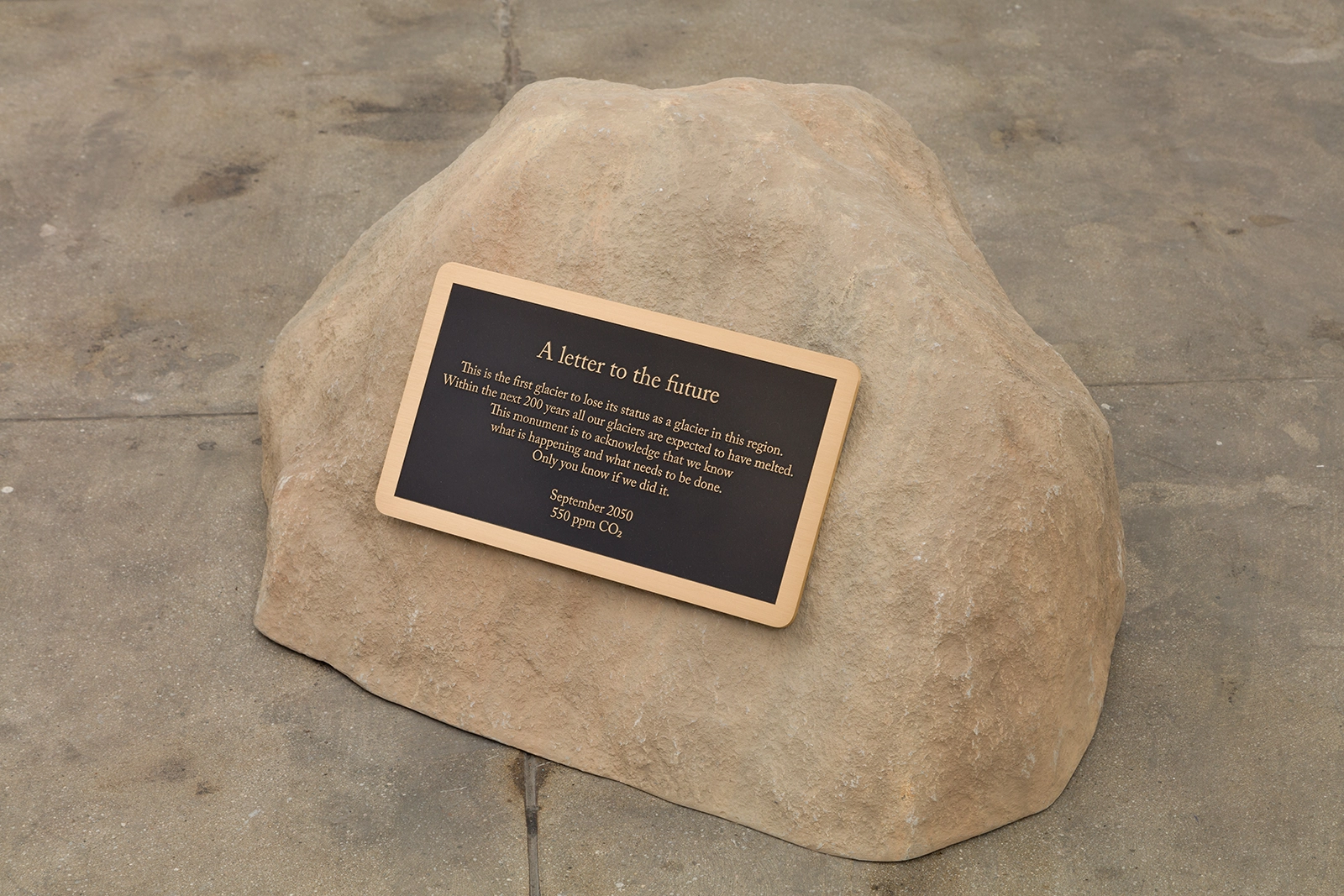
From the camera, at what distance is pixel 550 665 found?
3328 millimetres

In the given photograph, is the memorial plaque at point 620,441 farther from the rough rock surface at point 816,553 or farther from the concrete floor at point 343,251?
the concrete floor at point 343,251

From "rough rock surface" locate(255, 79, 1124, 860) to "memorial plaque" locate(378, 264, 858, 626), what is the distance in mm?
84

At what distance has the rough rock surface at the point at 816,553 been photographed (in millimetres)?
3012

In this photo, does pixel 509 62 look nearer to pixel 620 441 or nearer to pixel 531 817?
pixel 620 441

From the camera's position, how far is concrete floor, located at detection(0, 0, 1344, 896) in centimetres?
317

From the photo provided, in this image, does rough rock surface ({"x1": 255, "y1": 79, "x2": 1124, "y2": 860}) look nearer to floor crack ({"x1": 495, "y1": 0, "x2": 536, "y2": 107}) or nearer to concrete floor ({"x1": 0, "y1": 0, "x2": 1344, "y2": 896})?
concrete floor ({"x1": 0, "y1": 0, "x2": 1344, "y2": 896})

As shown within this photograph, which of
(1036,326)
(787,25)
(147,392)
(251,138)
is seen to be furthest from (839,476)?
(787,25)

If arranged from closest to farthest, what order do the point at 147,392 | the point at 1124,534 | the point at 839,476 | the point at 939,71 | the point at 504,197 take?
the point at 839,476, the point at 504,197, the point at 1124,534, the point at 147,392, the point at 939,71

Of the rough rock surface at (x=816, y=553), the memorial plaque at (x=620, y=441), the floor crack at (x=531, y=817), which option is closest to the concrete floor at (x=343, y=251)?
the floor crack at (x=531, y=817)

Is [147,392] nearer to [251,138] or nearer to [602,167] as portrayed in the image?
[251,138]

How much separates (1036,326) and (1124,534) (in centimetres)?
118

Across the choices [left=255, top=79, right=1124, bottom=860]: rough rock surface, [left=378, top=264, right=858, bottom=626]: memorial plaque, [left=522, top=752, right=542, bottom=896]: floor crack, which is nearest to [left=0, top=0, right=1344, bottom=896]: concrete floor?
[left=522, top=752, right=542, bottom=896]: floor crack

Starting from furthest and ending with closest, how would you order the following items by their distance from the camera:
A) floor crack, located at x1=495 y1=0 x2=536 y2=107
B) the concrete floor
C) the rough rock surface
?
floor crack, located at x1=495 y1=0 x2=536 y2=107 < the concrete floor < the rough rock surface

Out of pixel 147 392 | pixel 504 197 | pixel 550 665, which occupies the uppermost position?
pixel 504 197
